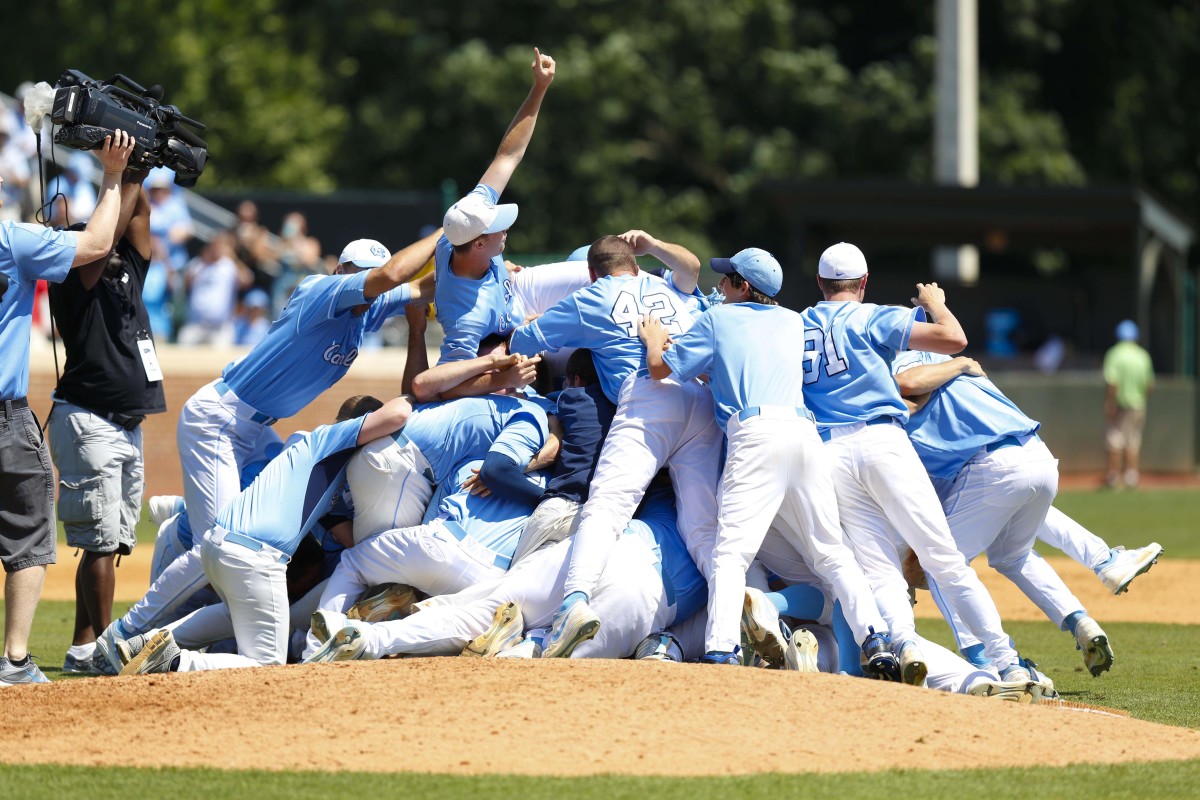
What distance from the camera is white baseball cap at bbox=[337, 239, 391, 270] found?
27.3 feet

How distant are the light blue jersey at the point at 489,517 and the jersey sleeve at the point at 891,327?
1.75 m

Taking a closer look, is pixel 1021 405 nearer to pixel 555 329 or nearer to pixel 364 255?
pixel 364 255

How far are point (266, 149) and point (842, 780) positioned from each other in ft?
102

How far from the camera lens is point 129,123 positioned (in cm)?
746

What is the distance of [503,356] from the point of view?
7.58 metres

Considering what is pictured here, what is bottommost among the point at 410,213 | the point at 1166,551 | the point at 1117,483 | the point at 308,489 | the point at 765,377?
the point at 1117,483

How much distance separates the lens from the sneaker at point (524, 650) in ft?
22.7

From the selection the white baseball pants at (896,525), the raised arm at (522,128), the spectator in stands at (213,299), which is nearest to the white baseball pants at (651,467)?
the white baseball pants at (896,525)

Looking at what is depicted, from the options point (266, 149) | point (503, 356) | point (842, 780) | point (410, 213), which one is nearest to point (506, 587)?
point (503, 356)

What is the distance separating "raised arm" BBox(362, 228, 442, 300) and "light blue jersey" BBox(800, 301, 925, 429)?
6.33 ft

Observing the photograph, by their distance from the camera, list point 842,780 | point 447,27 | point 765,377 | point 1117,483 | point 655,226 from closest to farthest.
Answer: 1. point 842,780
2. point 765,377
3. point 1117,483
4. point 655,226
5. point 447,27

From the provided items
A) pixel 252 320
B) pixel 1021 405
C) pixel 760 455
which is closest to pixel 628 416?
pixel 760 455

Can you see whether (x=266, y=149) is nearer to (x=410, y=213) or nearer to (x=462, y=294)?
(x=410, y=213)

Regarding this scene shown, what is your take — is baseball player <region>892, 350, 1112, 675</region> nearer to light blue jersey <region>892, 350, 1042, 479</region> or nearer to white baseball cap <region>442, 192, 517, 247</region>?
light blue jersey <region>892, 350, 1042, 479</region>
